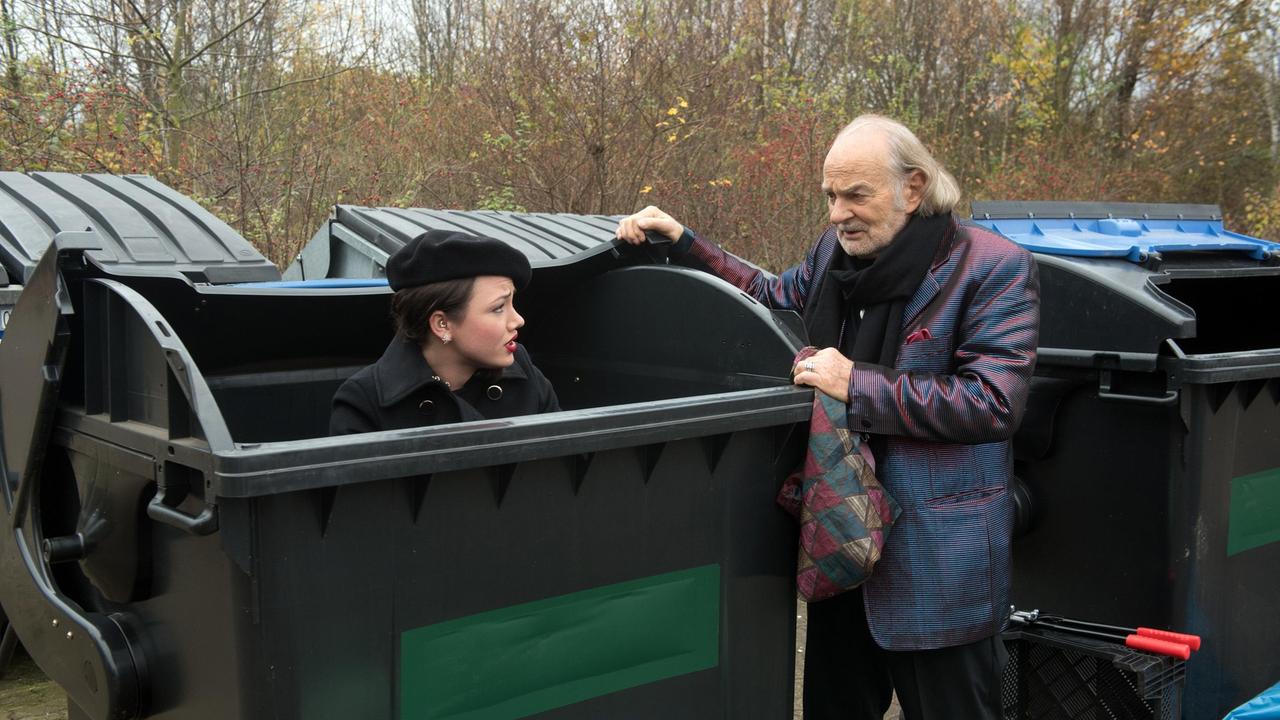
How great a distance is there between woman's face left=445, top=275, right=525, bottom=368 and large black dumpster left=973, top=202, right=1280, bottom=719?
1.55 meters

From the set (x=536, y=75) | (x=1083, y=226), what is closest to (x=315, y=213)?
(x=536, y=75)

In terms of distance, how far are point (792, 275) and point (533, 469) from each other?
117cm

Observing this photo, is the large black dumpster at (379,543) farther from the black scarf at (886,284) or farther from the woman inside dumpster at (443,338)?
the woman inside dumpster at (443,338)

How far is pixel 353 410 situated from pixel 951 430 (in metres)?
1.22

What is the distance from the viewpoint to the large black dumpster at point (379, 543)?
5.45 ft

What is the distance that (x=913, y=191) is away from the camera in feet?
8.00

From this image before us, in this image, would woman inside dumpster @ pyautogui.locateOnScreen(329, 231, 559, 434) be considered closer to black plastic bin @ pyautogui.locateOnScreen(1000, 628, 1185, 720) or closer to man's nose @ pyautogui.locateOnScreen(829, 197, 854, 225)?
man's nose @ pyautogui.locateOnScreen(829, 197, 854, 225)

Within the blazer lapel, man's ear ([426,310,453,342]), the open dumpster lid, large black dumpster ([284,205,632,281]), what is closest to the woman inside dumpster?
man's ear ([426,310,453,342])

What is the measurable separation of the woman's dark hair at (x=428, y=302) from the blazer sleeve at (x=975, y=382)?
0.85m

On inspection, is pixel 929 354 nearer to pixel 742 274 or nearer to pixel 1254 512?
pixel 742 274

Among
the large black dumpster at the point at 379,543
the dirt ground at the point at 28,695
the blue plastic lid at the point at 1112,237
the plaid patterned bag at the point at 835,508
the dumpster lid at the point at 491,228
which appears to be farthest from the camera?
the dumpster lid at the point at 491,228

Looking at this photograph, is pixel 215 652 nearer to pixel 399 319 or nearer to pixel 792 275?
pixel 399 319

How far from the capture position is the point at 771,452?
7.51 ft

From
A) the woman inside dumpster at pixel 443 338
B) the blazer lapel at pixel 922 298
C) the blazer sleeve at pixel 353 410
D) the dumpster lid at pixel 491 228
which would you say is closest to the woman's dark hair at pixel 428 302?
the woman inside dumpster at pixel 443 338
